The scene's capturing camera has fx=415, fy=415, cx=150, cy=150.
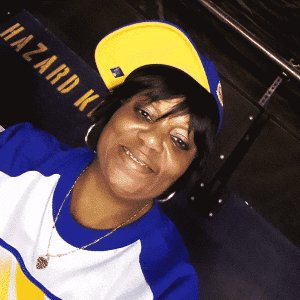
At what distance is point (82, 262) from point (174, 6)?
4.18 feet

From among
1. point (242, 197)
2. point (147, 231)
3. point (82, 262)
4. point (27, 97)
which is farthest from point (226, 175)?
point (27, 97)


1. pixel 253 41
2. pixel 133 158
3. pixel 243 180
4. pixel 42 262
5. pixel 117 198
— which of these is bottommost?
pixel 42 262

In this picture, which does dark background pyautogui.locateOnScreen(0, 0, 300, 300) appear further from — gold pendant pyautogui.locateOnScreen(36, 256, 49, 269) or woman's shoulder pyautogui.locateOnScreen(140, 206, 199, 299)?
→ gold pendant pyautogui.locateOnScreen(36, 256, 49, 269)

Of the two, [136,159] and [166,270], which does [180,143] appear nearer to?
[136,159]

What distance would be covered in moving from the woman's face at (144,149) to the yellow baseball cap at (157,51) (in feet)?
0.34

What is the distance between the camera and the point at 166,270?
128cm

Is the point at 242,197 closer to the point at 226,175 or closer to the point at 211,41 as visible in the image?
the point at 226,175

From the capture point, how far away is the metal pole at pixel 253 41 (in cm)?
122

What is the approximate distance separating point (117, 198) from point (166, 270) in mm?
270

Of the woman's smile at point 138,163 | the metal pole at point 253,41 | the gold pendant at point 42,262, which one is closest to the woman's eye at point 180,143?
the woman's smile at point 138,163

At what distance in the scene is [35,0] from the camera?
2439mm

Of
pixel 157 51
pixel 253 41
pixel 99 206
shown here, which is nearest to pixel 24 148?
pixel 99 206

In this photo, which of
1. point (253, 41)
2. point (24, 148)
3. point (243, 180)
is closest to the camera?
point (253, 41)

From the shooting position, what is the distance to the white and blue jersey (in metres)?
1.25
